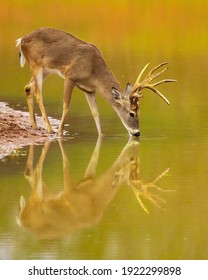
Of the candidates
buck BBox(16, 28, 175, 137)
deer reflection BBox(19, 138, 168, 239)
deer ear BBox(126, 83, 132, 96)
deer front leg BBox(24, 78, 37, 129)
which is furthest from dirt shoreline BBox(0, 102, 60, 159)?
deer ear BBox(126, 83, 132, 96)

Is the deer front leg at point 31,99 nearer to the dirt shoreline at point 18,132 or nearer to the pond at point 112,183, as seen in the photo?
the dirt shoreline at point 18,132

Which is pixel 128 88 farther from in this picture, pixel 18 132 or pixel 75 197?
pixel 75 197

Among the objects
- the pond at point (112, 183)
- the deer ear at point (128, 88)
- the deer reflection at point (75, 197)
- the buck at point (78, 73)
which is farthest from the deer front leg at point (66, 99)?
the deer reflection at point (75, 197)

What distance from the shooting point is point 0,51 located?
3025 cm

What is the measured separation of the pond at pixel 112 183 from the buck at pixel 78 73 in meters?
0.40

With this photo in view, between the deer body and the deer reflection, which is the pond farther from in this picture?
the deer body

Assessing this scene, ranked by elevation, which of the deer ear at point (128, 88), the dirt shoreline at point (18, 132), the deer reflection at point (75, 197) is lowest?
the dirt shoreline at point (18, 132)

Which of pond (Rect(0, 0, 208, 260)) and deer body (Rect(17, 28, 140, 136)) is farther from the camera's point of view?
deer body (Rect(17, 28, 140, 136))

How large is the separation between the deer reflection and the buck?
1628 mm

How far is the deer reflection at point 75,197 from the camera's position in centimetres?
1399

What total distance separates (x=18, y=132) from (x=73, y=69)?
1256 mm

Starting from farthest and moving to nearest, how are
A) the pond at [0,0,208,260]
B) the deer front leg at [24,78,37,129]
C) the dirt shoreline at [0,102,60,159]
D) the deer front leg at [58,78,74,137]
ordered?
the deer front leg at [24,78,37,129] → the deer front leg at [58,78,74,137] → the dirt shoreline at [0,102,60,159] → the pond at [0,0,208,260]

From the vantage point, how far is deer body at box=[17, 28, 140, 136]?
62.1ft
